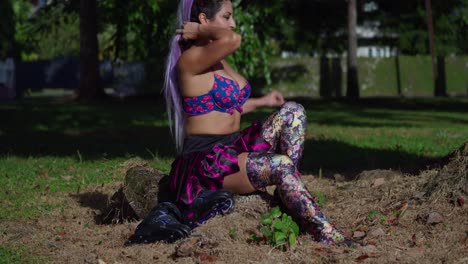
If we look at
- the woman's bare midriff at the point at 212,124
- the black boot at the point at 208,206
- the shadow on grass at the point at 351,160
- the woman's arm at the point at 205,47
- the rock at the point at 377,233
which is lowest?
the shadow on grass at the point at 351,160

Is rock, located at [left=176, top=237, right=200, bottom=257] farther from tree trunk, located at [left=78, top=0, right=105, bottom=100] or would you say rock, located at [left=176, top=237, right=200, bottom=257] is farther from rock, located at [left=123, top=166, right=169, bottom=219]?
tree trunk, located at [left=78, top=0, right=105, bottom=100]

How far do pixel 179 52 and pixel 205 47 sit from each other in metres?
0.30

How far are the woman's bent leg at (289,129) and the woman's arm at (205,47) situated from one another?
0.60 metres

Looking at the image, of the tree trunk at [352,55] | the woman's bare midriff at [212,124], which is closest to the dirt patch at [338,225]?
the woman's bare midriff at [212,124]

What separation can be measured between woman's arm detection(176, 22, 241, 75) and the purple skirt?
0.49 m

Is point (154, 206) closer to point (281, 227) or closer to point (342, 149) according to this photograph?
point (281, 227)

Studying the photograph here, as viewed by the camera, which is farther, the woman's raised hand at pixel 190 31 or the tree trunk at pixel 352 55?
the tree trunk at pixel 352 55

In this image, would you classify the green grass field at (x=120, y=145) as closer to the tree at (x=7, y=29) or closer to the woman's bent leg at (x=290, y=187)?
the woman's bent leg at (x=290, y=187)

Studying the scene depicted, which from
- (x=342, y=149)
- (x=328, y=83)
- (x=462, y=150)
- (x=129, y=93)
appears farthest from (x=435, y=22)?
(x=462, y=150)

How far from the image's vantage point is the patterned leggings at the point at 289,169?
5.09m

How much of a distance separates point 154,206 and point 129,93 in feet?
83.2

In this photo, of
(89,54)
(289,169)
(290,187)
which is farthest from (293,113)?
(89,54)

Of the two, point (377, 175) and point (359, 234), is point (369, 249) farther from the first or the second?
point (377, 175)

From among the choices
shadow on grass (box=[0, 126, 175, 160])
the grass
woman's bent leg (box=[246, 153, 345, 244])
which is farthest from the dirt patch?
shadow on grass (box=[0, 126, 175, 160])
